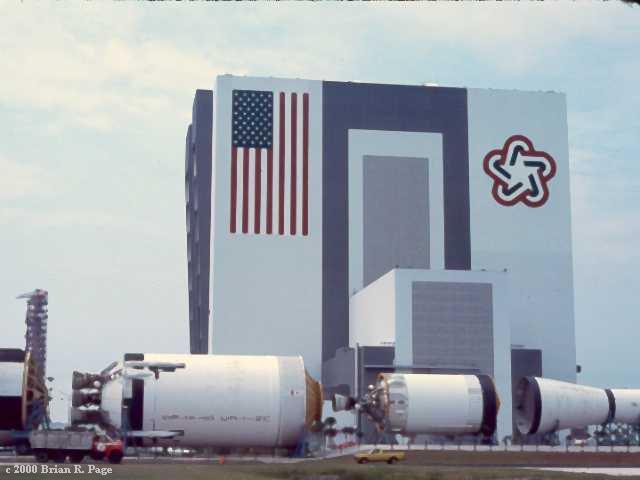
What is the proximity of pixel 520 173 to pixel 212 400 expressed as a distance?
81.0 meters

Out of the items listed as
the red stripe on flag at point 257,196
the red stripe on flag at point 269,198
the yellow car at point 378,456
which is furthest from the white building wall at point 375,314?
the yellow car at point 378,456

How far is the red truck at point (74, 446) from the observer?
49219 millimetres

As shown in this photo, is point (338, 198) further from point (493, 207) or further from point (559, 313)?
point (559, 313)

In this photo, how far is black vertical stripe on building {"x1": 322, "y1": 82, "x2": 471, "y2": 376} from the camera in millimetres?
119812

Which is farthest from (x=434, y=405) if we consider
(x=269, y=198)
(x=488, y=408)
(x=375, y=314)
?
(x=269, y=198)

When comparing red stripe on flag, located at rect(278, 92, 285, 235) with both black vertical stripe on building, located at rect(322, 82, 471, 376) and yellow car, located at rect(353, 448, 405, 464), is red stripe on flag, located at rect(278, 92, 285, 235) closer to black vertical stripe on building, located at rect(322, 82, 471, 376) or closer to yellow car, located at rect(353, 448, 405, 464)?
black vertical stripe on building, located at rect(322, 82, 471, 376)

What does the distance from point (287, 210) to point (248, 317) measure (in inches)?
564

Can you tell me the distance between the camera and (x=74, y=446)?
49.2 metres

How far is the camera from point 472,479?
40.8 metres

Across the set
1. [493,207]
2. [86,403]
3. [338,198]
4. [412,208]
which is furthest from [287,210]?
[86,403]

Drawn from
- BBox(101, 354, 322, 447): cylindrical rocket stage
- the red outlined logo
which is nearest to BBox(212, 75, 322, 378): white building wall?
the red outlined logo

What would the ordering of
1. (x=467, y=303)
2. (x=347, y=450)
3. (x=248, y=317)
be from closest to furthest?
(x=347, y=450)
(x=467, y=303)
(x=248, y=317)

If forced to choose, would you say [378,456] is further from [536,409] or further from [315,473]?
[536,409]

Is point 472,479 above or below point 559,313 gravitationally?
below
